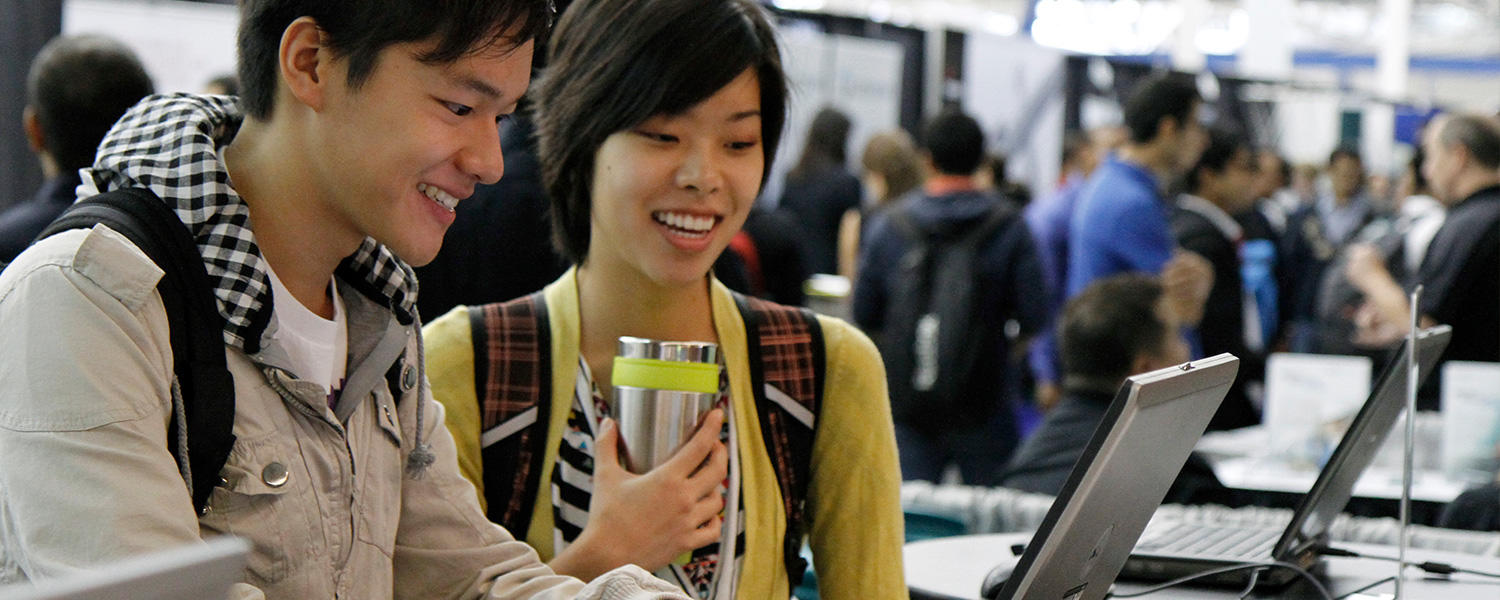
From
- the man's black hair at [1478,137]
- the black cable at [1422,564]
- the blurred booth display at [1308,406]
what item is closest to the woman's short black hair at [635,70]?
the black cable at [1422,564]

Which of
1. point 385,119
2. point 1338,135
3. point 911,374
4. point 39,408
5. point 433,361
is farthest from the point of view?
point 1338,135

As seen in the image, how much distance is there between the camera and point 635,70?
184 centimetres

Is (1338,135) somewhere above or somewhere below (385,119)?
below

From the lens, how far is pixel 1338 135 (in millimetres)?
19609

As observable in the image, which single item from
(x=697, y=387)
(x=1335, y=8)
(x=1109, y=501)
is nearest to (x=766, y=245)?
(x=697, y=387)

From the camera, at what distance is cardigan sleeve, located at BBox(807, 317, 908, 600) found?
6.12 ft

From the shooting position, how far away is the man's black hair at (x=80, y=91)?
10.3ft

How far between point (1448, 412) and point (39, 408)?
358cm

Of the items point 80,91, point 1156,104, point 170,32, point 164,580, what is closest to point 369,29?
point 164,580

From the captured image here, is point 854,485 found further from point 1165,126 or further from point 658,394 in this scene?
point 1165,126

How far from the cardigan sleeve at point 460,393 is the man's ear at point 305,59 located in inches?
24.4

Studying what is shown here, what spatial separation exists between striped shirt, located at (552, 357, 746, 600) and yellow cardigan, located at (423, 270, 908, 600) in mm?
14

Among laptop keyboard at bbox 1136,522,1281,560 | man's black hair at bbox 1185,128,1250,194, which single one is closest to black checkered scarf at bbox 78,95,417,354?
laptop keyboard at bbox 1136,522,1281,560

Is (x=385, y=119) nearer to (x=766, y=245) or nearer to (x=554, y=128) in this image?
(x=554, y=128)
